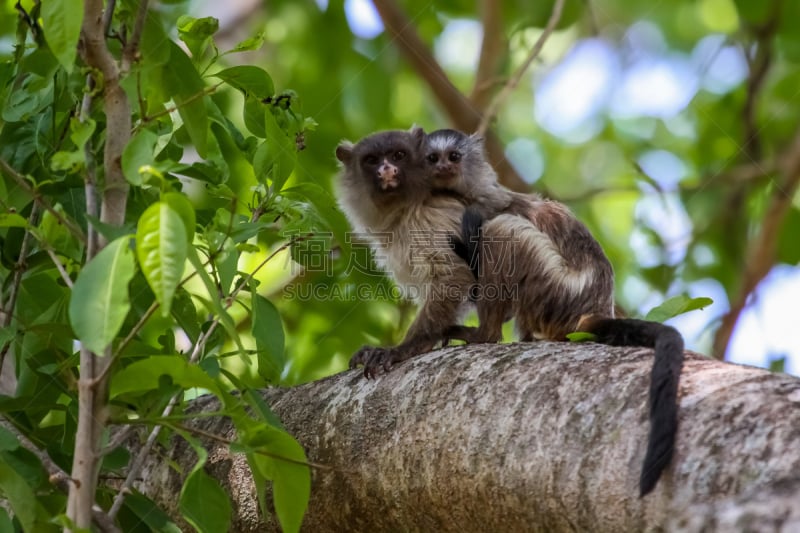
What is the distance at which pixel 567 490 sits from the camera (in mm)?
2750

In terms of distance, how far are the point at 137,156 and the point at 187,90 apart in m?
0.71

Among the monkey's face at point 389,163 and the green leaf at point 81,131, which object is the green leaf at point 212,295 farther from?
the monkey's face at point 389,163

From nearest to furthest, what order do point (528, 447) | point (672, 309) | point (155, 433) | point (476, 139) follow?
point (528, 447)
point (155, 433)
point (672, 309)
point (476, 139)

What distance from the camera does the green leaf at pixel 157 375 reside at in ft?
8.98

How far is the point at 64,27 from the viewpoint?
8.52ft

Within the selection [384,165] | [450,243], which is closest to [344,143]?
[384,165]

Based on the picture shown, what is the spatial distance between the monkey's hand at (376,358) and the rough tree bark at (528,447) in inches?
10.5

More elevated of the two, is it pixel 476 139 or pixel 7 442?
pixel 476 139

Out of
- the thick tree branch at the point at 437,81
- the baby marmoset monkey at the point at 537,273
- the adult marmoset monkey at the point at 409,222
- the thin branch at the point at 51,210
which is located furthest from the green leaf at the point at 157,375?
the thick tree branch at the point at 437,81

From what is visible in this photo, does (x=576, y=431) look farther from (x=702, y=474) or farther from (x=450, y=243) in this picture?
(x=450, y=243)

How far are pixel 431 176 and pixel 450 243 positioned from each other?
559mm

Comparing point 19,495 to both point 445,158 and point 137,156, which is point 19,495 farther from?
point 445,158

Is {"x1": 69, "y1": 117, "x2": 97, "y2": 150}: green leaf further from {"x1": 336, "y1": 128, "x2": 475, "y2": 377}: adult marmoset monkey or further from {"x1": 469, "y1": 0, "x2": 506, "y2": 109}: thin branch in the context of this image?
{"x1": 469, "y1": 0, "x2": 506, "y2": 109}: thin branch

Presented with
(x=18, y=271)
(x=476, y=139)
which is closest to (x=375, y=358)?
(x=18, y=271)
